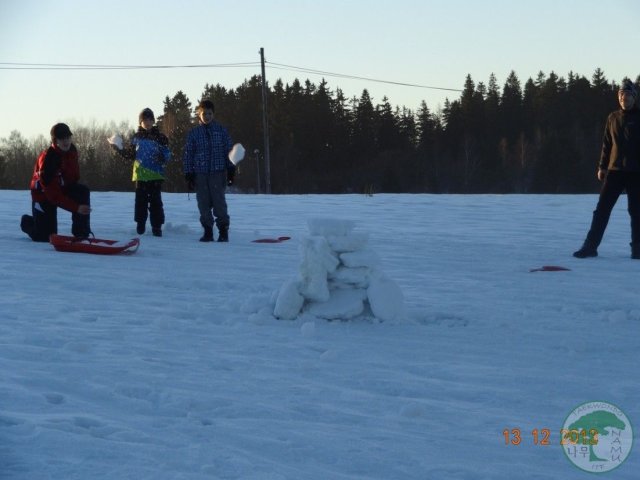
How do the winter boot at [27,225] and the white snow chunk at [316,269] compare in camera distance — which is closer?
the white snow chunk at [316,269]

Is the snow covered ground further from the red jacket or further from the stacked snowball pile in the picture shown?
the red jacket

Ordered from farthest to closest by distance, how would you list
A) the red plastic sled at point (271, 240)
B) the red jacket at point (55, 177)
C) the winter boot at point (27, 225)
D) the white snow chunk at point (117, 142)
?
the red plastic sled at point (271, 240) → the white snow chunk at point (117, 142) → the winter boot at point (27, 225) → the red jacket at point (55, 177)

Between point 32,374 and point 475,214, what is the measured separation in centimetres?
1296

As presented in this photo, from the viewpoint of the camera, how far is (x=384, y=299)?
623 centimetres

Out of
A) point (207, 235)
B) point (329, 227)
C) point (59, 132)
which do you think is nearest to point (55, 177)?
point (59, 132)

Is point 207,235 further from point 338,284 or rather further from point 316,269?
point 316,269

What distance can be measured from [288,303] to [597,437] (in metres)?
2.71

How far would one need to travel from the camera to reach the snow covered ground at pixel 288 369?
11.4 feet

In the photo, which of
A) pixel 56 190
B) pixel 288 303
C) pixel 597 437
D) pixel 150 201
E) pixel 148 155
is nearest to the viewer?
pixel 597 437

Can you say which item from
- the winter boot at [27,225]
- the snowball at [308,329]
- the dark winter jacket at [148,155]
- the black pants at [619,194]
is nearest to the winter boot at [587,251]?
the black pants at [619,194]

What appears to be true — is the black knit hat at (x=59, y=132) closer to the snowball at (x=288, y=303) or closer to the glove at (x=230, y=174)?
the glove at (x=230, y=174)

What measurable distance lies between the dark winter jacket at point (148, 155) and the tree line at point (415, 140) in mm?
52416

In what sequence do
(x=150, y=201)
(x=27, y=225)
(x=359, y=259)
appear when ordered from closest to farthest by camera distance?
1. (x=359, y=259)
2. (x=27, y=225)
3. (x=150, y=201)

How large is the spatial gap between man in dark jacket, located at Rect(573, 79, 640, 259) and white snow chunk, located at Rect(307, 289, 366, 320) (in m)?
4.45
